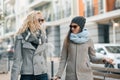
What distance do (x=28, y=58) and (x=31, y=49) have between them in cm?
13

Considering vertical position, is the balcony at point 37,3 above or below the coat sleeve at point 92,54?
above

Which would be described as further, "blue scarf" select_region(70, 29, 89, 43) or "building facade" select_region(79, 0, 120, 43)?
"building facade" select_region(79, 0, 120, 43)

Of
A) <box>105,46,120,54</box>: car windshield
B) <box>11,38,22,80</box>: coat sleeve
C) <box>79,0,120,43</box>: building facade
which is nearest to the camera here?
<box>11,38,22,80</box>: coat sleeve

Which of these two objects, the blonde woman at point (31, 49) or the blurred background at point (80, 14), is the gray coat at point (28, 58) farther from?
the blurred background at point (80, 14)

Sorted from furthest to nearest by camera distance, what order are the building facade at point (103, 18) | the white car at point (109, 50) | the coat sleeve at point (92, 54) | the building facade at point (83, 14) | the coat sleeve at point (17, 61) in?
the building facade at point (83, 14), the building facade at point (103, 18), the white car at point (109, 50), the coat sleeve at point (17, 61), the coat sleeve at point (92, 54)

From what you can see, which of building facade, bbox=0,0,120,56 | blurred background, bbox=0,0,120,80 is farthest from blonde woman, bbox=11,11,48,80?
building facade, bbox=0,0,120,56

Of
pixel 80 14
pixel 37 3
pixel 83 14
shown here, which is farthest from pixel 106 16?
pixel 37 3

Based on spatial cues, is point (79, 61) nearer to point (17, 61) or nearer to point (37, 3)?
point (17, 61)

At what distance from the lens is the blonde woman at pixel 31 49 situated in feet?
17.0

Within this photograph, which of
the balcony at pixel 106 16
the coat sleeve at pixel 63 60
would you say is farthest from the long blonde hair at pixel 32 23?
the balcony at pixel 106 16

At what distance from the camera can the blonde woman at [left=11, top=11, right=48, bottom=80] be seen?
17.0 feet

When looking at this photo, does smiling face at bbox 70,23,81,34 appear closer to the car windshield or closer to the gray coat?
the gray coat

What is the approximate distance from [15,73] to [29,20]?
0.75 m

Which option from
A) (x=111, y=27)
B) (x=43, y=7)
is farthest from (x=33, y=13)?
(x=43, y=7)
